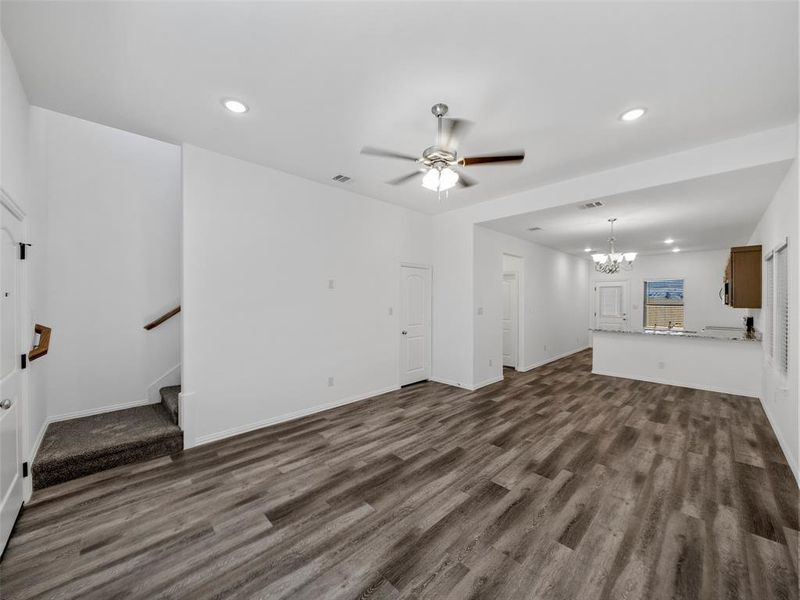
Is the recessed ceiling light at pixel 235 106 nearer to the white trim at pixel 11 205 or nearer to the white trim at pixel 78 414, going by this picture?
the white trim at pixel 11 205

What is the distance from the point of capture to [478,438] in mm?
3562

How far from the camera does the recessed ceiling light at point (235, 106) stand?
101 inches

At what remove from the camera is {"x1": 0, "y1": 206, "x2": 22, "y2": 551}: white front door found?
1964 millimetres

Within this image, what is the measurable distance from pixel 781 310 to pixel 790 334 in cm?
60

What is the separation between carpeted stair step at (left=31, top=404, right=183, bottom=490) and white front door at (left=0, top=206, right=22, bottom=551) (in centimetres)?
38

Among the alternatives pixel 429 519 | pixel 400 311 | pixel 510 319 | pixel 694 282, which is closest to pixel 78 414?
pixel 429 519

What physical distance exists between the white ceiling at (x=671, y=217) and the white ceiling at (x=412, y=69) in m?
0.69

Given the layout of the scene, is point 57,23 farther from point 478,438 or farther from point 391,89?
point 478,438

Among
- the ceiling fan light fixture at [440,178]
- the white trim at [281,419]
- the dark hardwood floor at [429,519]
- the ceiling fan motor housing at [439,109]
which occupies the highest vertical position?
the ceiling fan motor housing at [439,109]

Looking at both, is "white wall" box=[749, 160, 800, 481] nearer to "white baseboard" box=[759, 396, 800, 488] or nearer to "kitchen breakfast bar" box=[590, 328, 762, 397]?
"white baseboard" box=[759, 396, 800, 488]

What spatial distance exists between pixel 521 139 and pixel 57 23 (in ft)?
10.9

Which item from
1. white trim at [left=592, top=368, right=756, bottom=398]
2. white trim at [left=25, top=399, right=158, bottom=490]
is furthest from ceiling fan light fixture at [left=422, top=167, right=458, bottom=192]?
white trim at [left=592, top=368, right=756, bottom=398]

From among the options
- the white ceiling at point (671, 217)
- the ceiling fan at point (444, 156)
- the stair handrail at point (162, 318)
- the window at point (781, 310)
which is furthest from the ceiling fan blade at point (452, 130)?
the stair handrail at point (162, 318)

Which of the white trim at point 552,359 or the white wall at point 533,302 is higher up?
the white wall at point 533,302
